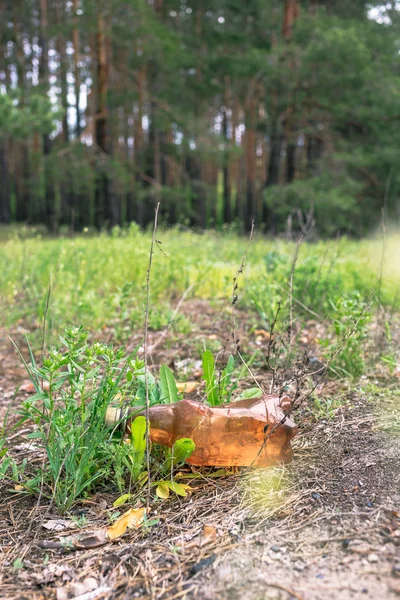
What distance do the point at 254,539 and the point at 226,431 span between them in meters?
0.42

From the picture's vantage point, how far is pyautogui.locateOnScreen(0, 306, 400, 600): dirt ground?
114cm

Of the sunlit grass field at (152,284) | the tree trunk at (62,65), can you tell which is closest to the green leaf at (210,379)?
the sunlit grass field at (152,284)

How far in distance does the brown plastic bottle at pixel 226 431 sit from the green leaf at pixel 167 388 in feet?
0.35

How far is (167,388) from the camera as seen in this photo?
6.10ft

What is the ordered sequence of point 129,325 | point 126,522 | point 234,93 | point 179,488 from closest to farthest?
point 126,522 < point 179,488 < point 129,325 < point 234,93

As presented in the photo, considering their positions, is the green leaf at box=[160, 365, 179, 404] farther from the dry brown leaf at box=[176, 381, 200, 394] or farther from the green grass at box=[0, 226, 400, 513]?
the dry brown leaf at box=[176, 381, 200, 394]

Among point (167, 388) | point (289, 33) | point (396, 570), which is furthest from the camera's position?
point (289, 33)

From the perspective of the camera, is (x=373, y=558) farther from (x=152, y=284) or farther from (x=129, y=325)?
(x=152, y=284)

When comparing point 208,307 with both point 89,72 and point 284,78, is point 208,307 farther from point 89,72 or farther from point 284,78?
point 89,72

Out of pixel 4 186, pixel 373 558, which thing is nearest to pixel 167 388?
pixel 373 558

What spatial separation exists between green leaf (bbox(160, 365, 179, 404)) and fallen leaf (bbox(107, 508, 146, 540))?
441 millimetres

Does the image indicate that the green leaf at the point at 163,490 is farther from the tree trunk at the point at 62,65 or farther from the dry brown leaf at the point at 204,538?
the tree trunk at the point at 62,65

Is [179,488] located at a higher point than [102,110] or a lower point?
lower

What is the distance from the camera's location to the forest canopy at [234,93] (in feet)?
36.1
